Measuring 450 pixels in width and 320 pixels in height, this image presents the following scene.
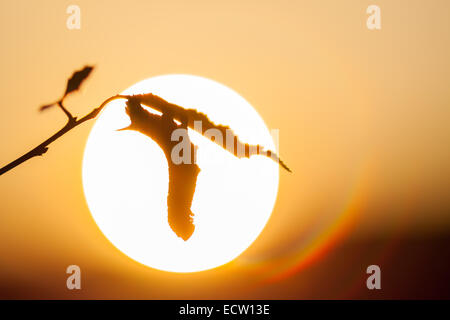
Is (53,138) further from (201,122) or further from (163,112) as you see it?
(201,122)

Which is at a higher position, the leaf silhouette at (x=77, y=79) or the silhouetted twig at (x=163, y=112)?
the leaf silhouette at (x=77, y=79)

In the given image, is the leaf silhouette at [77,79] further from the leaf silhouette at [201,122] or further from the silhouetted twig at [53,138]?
the leaf silhouette at [201,122]

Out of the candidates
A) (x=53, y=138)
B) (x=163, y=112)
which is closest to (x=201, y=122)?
(x=163, y=112)

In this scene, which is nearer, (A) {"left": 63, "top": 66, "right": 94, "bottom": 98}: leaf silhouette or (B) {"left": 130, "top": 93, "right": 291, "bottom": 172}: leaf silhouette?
(B) {"left": 130, "top": 93, "right": 291, "bottom": 172}: leaf silhouette

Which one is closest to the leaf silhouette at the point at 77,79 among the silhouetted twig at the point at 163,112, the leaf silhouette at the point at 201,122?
the silhouetted twig at the point at 163,112

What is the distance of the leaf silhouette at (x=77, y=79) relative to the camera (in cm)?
124

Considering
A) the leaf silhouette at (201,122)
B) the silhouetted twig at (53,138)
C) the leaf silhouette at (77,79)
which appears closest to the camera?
the leaf silhouette at (201,122)

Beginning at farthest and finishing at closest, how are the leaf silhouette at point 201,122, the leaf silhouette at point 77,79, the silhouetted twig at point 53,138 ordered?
the leaf silhouette at point 77,79, the silhouetted twig at point 53,138, the leaf silhouette at point 201,122

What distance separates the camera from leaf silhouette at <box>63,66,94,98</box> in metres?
1.24

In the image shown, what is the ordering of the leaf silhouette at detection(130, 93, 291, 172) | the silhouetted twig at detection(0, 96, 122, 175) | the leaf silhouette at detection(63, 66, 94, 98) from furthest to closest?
the leaf silhouette at detection(63, 66, 94, 98)
the silhouetted twig at detection(0, 96, 122, 175)
the leaf silhouette at detection(130, 93, 291, 172)

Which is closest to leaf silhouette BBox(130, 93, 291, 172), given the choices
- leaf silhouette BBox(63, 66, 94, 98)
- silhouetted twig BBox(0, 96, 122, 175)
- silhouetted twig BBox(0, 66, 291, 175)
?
silhouetted twig BBox(0, 66, 291, 175)

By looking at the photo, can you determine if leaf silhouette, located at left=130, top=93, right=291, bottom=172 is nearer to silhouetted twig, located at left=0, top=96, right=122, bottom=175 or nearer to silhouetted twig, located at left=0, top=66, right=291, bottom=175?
silhouetted twig, located at left=0, top=66, right=291, bottom=175
